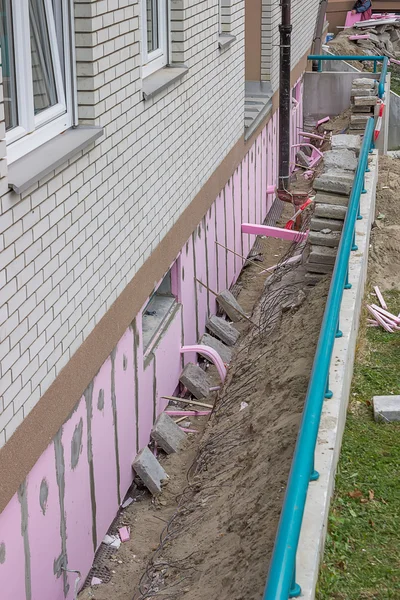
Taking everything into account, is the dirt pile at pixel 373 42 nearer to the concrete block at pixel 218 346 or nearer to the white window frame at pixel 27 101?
the concrete block at pixel 218 346

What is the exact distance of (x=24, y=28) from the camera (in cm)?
486

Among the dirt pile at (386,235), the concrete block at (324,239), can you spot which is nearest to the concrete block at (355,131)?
the dirt pile at (386,235)

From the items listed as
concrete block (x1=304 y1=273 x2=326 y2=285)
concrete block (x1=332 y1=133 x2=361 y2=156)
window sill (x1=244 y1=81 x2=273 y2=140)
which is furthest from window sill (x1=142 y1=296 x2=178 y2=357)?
concrete block (x1=332 y1=133 x2=361 y2=156)

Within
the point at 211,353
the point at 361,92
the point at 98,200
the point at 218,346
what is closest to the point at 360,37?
the point at 361,92

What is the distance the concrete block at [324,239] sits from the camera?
9.30 m

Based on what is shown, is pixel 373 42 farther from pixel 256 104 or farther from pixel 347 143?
pixel 347 143

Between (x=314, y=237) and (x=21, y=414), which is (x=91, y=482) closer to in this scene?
(x=21, y=414)

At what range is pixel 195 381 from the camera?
8688mm

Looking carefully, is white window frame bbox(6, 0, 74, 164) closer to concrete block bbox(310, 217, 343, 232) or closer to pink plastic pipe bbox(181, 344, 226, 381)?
pink plastic pipe bbox(181, 344, 226, 381)

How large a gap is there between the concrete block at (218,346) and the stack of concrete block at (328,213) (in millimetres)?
1079

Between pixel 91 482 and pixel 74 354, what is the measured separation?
103cm

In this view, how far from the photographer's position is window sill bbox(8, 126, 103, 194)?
456 cm

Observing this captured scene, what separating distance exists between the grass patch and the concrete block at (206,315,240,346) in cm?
292

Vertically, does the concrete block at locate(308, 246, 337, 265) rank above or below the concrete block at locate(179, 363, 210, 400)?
above
